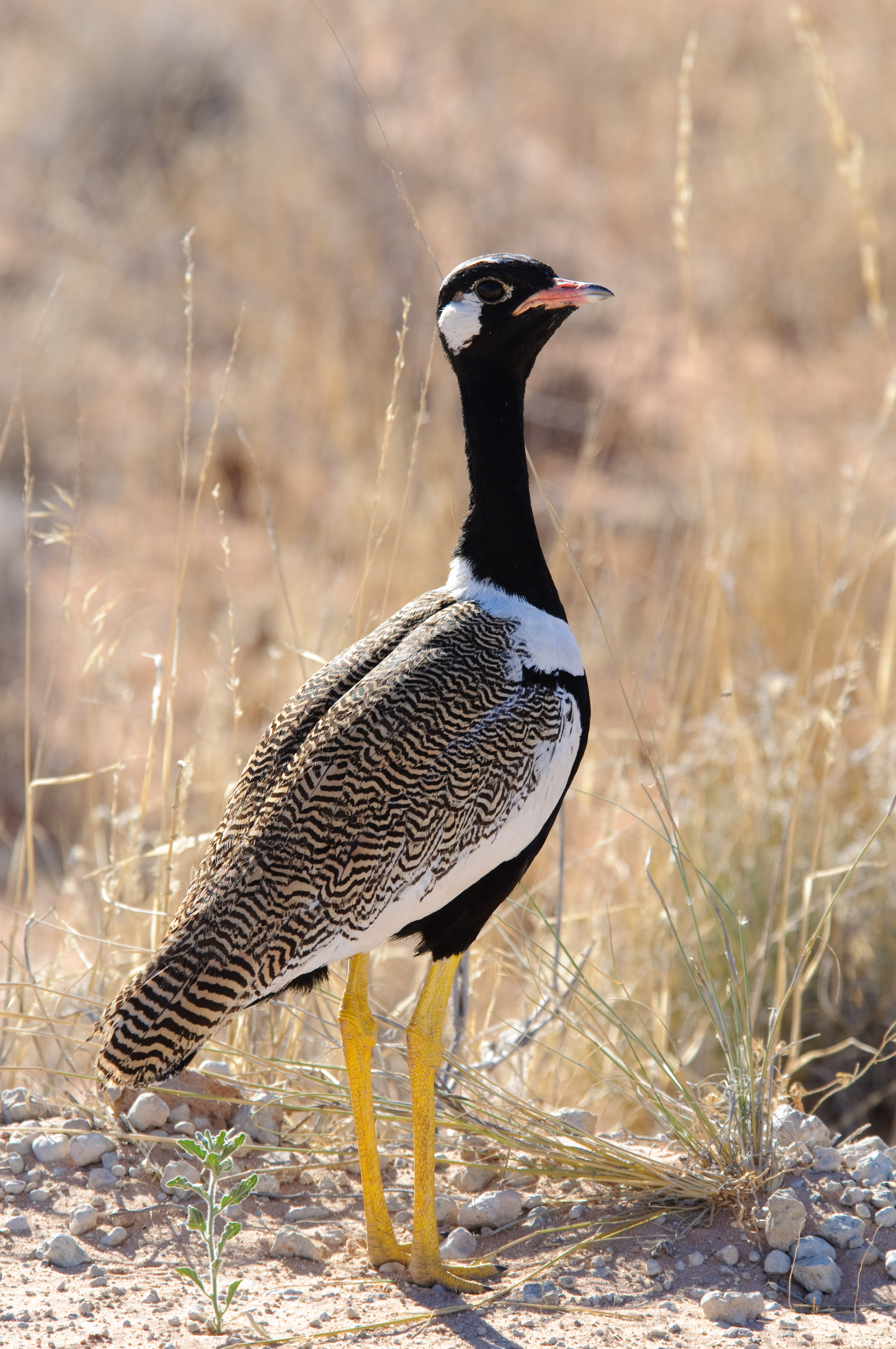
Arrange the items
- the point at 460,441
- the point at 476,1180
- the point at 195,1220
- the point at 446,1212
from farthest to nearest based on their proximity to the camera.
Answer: the point at 460,441, the point at 476,1180, the point at 446,1212, the point at 195,1220

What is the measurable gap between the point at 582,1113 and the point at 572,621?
3.40 meters

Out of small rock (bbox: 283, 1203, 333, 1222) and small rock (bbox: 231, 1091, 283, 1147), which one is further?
small rock (bbox: 231, 1091, 283, 1147)

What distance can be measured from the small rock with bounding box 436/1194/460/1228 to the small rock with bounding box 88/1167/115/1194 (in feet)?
2.31

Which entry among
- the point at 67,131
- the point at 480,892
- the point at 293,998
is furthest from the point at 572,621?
the point at 67,131

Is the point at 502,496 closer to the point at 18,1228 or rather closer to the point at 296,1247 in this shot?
the point at 296,1247

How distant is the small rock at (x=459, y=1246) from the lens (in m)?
2.67

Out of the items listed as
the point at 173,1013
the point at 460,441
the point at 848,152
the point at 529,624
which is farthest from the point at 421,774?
the point at 460,441

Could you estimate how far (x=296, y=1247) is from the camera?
2.64 metres

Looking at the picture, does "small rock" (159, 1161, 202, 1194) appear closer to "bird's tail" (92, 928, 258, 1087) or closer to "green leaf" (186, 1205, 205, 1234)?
"bird's tail" (92, 928, 258, 1087)

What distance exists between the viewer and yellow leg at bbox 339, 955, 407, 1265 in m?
2.60

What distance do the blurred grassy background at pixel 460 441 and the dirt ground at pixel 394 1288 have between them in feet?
→ 1.19

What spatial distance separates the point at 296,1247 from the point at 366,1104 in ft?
1.09

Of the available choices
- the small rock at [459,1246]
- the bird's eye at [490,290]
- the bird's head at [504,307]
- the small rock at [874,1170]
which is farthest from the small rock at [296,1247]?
the bird's eye at [490,290]

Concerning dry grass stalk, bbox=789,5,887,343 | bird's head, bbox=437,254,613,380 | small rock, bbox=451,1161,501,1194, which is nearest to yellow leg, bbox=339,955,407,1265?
small rock, bbox=451,1161,501,1194
